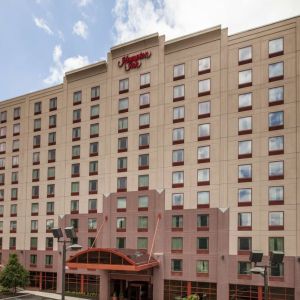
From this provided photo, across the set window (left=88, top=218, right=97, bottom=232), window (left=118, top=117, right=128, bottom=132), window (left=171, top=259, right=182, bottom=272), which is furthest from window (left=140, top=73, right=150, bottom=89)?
window (left=171, top=259, right=182, bottom=272)

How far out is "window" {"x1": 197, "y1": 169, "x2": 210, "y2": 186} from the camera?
49.7 m

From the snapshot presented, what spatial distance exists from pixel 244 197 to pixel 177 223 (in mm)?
8859

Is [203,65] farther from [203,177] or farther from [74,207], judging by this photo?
[74,207]

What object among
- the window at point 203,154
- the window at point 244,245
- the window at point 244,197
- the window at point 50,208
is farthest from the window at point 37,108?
the window at point 244,245

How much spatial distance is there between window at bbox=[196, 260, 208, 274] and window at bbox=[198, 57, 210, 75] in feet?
74.1

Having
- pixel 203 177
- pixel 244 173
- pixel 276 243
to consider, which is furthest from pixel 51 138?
pixel 276 243

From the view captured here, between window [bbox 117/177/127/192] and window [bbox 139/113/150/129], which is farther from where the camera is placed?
window [bbox 117/177/127/192]

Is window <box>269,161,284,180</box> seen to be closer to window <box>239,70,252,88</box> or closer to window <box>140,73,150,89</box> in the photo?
window <box>239,70,252,88</box>

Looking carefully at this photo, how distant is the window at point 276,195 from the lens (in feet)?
148

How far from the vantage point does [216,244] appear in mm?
47844

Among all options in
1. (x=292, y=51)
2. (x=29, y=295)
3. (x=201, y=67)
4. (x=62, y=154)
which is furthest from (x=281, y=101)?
(x=29, y=295)

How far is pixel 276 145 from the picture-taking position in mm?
46219

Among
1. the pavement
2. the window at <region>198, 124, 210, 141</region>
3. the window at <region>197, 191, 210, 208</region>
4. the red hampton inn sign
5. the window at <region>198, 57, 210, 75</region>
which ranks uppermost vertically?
the red hampton inn sign

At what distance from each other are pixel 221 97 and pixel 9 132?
37494 millimetres
